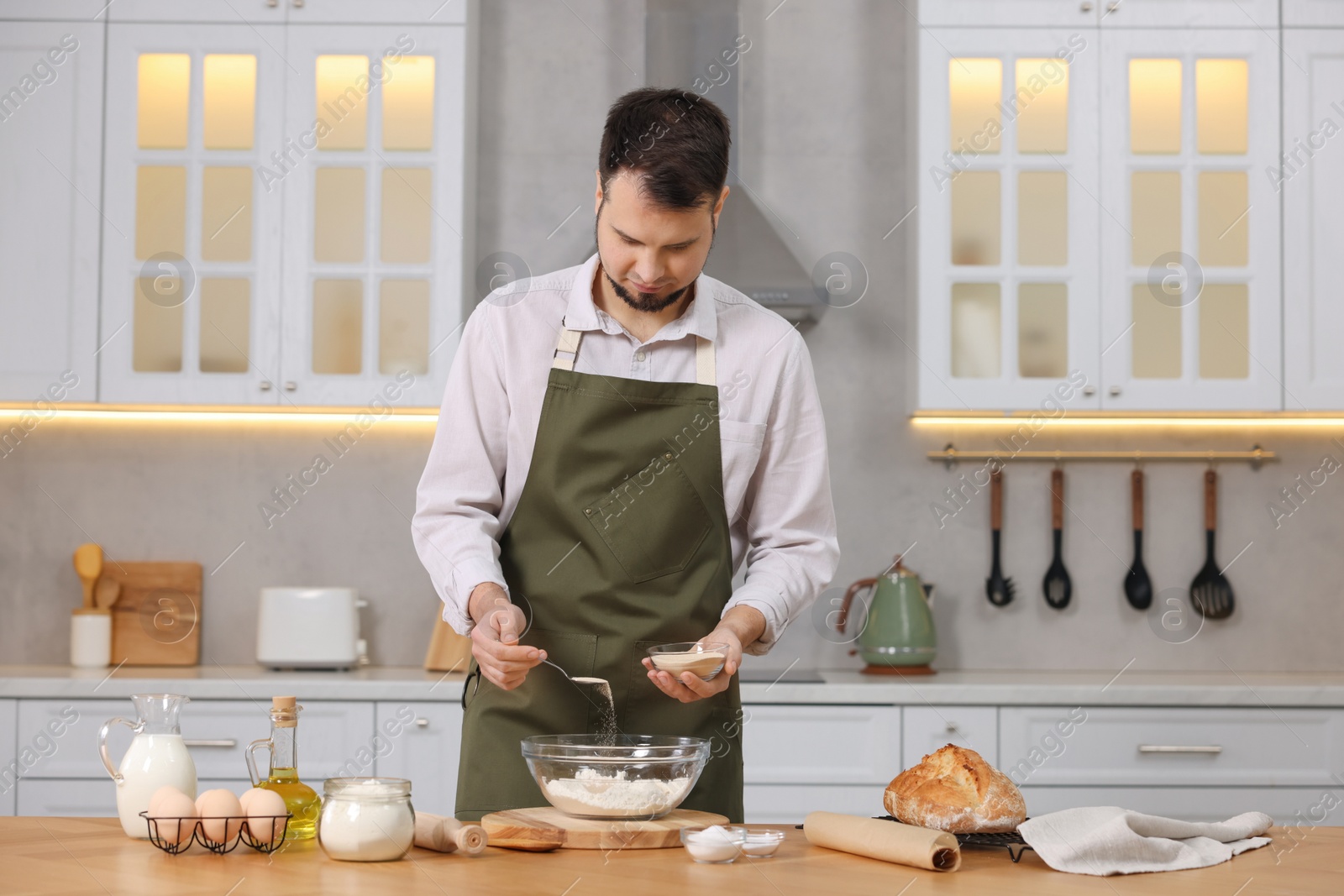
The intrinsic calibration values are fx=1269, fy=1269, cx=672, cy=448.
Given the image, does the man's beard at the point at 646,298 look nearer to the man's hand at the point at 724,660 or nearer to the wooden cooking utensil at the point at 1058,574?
the man's hand at the point at 724,660

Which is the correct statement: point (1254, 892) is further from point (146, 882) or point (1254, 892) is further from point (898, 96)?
point (898, 96)

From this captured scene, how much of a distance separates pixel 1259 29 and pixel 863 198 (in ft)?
3.73

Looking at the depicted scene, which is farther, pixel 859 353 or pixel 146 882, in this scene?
pixel 859 353

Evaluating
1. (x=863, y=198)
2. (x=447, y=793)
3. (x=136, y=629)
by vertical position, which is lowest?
(x=447, y=793)

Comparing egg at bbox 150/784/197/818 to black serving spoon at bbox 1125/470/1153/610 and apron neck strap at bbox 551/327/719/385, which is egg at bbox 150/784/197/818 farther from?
black serving spoon at bbox 1125/470/1153/610

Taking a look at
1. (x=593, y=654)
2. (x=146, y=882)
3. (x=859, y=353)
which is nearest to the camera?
(x=146, y=882)

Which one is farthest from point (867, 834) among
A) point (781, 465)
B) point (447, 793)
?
point (447, 793)

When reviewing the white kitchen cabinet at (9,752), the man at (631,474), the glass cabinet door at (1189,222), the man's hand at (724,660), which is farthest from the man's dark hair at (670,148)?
the white kitchen cabinet at (9,752)

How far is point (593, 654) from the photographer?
5.90 ft

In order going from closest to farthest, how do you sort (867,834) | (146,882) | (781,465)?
(146,882), (867,834), (781,465)

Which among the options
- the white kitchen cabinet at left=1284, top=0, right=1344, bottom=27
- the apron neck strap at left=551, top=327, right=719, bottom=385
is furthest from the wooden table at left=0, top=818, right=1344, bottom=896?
the white kitchen cabinet at left=1284, top=0, right=1344, bottom=27

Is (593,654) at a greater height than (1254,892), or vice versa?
(593,654)

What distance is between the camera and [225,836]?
1334 mm

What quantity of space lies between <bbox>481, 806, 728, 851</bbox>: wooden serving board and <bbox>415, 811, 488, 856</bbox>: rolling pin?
32 millimetres
